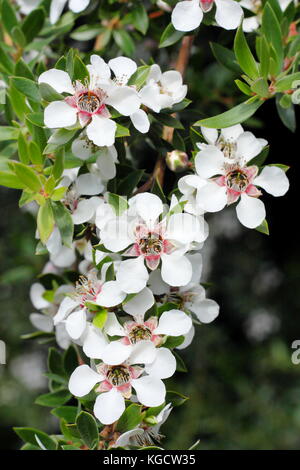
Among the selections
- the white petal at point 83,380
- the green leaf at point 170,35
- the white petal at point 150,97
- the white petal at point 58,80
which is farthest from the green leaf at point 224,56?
the white petal at point 83,380

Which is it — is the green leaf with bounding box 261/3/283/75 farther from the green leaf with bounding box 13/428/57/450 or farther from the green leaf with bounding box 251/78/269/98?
the green leaf with bounding box 13/428/57/450

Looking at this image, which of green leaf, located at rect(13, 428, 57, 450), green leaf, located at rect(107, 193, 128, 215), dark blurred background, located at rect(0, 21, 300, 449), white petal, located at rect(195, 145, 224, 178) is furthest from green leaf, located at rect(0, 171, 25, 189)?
dark blurred background, located at rect(0, 21, 300, 449)

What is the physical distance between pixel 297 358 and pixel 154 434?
351mm

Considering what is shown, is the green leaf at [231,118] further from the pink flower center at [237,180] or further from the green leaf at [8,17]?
the green leaf at [8,17]

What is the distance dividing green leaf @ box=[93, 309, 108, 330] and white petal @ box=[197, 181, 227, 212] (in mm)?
178

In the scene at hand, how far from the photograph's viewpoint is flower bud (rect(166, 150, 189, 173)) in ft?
3.01

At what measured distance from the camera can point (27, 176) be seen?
0.87 meters

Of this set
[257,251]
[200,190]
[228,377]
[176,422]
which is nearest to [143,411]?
[200,190]

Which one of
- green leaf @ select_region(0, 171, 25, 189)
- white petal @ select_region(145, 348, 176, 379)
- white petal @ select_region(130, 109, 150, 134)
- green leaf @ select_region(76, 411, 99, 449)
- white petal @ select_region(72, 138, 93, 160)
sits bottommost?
green leaf @ select_region(76, 411, 99, 449)

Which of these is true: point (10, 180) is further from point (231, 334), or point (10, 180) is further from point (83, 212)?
point (231, 334)

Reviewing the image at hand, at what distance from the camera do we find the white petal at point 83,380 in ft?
2.77

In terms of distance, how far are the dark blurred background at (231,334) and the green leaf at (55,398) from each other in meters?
0.55
